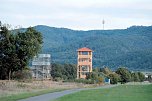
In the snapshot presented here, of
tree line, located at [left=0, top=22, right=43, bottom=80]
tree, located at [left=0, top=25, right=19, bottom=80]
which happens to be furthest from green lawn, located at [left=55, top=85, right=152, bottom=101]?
tree, located at [left=0, top=25, right=19, bottom=80]

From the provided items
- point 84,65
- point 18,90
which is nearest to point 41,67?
point 84,65

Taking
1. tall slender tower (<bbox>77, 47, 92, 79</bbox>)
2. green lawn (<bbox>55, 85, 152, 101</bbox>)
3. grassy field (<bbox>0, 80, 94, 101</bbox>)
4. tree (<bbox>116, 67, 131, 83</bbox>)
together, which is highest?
tall slender tower (<bbox>77, 47, 92, 79</bbox>)

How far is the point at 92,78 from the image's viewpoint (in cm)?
10444

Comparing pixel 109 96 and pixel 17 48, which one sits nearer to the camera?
pixel 109 96

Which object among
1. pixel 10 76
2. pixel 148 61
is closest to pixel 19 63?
pixel 10 76

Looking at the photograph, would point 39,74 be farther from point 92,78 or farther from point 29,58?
point 29,58

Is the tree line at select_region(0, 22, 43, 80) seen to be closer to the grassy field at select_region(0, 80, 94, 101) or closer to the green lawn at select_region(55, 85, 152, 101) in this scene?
the grassy field at select_region(0, 80, 94, 101)

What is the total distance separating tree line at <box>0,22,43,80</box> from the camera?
69.1 meters

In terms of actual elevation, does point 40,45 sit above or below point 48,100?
above

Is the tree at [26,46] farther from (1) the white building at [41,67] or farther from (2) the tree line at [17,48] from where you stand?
(1) the white building at [41,67]

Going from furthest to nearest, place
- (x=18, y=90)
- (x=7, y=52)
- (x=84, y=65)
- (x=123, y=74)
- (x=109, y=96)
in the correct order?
(x=123, y=74) < (x=84, y=65) < (x=7, y=52) < (x=18, y=90) < (x=109, y=96)

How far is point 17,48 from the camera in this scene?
7025 cm

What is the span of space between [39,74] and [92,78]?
14.6m

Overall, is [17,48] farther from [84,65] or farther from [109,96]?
[84,65]
